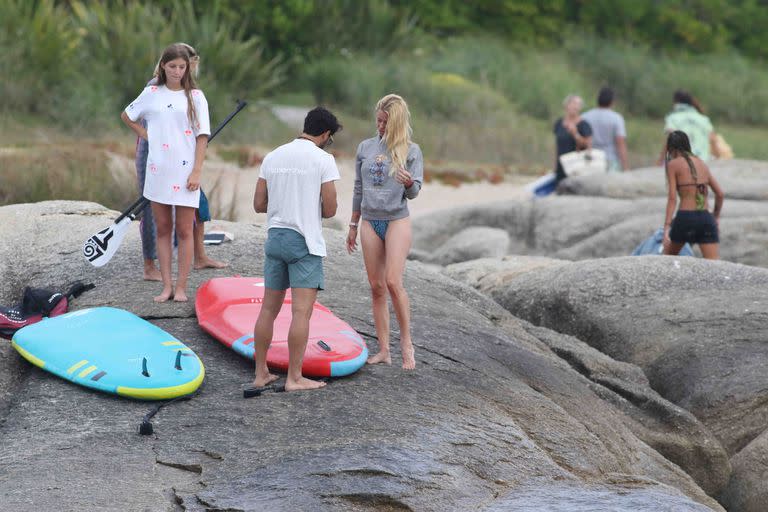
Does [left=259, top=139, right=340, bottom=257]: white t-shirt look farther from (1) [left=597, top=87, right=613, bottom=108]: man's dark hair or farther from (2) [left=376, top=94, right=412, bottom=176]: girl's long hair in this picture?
(1) [left=597, top=87, right=613, bottom=108]: man's dark hair

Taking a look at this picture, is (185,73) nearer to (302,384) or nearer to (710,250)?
(302,384)

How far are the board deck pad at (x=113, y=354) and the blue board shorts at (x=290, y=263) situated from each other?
55 centimetres

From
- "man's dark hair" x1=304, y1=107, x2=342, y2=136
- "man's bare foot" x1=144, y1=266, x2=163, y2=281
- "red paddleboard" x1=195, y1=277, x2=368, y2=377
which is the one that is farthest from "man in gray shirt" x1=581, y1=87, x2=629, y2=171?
"man's dark hair" x1=304, y1=107, x2=342, y2=136

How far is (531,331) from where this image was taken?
29.5ft

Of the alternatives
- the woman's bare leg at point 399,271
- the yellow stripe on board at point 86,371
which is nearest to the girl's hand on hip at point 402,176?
the woman's bare leg at point 399,271

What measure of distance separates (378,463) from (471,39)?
2867cm

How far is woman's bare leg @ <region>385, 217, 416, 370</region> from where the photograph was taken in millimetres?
6734

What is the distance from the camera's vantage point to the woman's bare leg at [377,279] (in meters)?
6.83

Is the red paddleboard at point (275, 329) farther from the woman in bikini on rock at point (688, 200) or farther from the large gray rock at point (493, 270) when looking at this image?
the woman in bikini on rock at point (688, 200)

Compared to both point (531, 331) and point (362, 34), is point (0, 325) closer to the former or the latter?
point (531, 331)

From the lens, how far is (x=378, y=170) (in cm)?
673

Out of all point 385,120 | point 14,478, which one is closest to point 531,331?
point 385,120

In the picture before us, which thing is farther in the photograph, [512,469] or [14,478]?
[512,469]

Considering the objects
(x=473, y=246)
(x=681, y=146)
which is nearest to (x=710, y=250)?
(x=681, y=146)
